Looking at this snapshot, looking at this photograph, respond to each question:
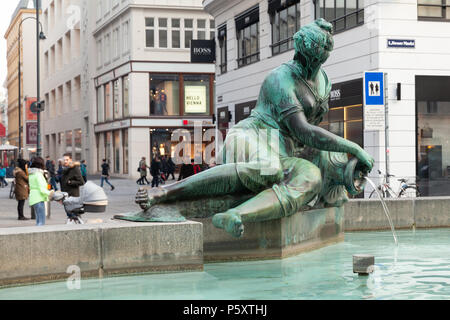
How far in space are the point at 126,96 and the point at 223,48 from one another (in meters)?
16.4

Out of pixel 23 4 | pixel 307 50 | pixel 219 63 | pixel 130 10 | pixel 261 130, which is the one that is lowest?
pixel 261 130

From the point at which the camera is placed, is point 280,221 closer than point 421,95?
Yes

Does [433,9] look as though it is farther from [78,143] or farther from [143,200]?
[78,143]

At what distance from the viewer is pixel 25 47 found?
93.9 m

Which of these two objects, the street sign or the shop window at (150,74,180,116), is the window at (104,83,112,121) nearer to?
the shop window at (150,74,180,116)

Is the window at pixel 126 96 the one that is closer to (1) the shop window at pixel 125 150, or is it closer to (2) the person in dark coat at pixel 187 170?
(1) the shop window at pixel 125 150

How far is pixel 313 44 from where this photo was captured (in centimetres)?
704

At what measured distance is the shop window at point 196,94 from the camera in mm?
48344

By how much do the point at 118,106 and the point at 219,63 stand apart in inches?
693

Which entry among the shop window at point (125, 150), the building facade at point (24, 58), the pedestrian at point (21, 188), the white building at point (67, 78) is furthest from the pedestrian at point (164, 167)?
the building facade at point (24, 58)

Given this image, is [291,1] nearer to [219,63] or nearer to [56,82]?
[219,63]

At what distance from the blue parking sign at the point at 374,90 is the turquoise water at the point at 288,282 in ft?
25.4

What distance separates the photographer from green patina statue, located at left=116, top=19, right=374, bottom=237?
21.2 feet

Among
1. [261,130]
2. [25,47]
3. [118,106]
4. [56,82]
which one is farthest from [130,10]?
[25,47]
